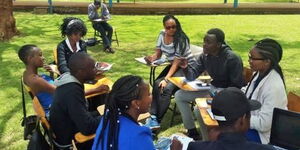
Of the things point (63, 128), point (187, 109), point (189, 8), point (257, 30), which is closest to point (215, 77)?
point (187, 109)

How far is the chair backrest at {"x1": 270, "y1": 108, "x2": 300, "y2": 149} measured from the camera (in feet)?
11.8

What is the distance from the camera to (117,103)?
312cm

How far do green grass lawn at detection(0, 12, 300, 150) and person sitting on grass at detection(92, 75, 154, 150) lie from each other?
2.91 metres

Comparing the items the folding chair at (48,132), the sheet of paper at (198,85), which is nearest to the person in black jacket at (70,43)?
the sheet of paper at (198,85)

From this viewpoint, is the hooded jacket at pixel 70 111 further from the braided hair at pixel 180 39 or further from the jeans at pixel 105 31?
the jeans at pixel 105 31

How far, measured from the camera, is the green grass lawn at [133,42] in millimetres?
6793

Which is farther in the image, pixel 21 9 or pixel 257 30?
pixel 21 9

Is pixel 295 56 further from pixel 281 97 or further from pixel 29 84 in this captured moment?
pixel 29 84

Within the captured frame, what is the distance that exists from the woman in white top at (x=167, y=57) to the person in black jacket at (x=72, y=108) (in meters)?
1.81

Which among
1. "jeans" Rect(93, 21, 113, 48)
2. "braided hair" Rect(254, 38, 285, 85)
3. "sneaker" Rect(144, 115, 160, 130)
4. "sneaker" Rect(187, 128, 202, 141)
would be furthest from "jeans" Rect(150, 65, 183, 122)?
"jeans" Rect(93, 21, 113, 48)

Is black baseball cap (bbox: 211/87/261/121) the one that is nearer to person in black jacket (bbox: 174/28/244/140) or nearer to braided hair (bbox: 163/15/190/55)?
person in black jacket (bbox: 174/28/244/140)

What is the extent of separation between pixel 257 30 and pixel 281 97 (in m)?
10.4

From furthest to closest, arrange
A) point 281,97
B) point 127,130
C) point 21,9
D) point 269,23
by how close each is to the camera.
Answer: point 21,9, point 269,23, point 281,97, point 127,130

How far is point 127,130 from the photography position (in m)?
2.96
